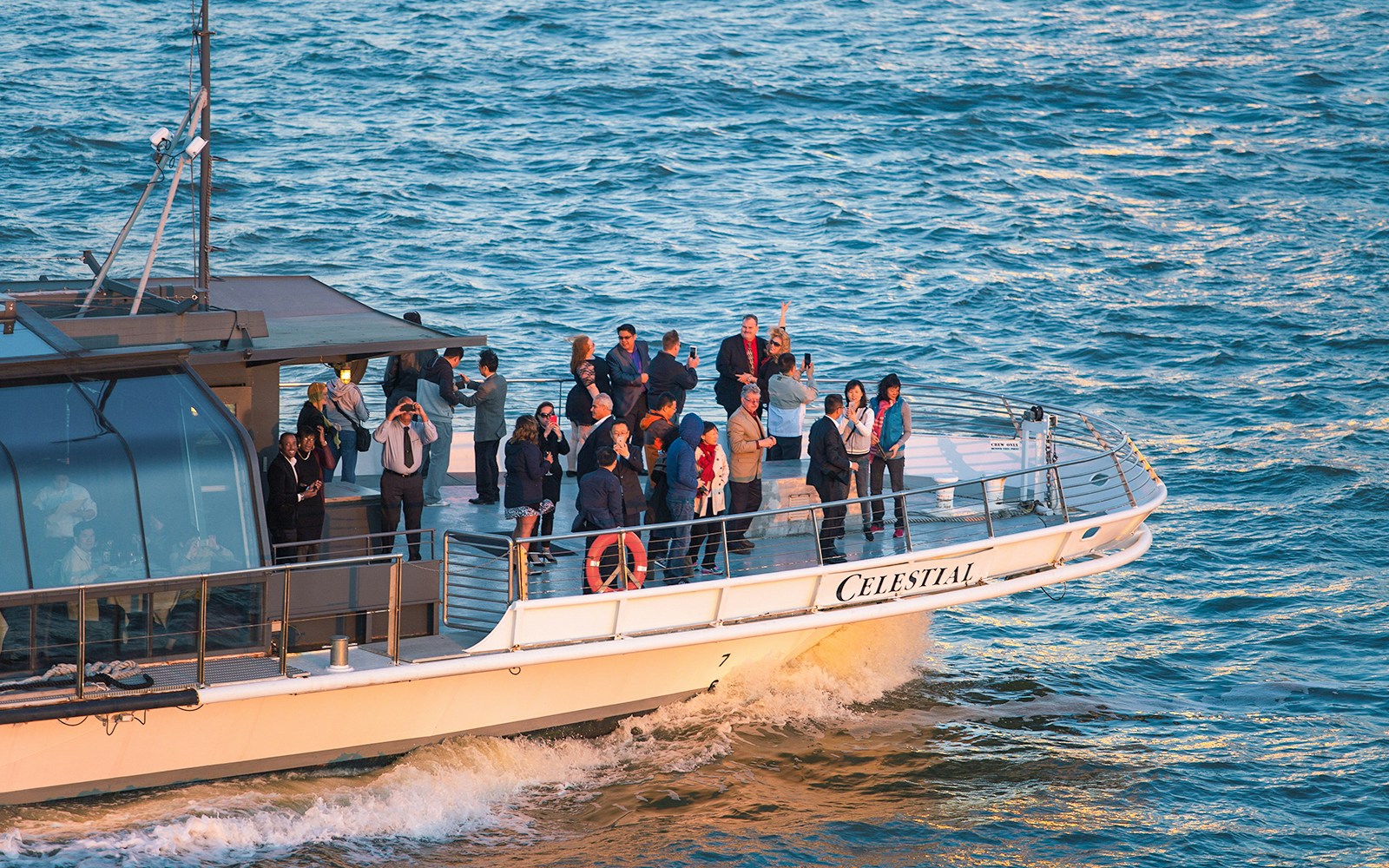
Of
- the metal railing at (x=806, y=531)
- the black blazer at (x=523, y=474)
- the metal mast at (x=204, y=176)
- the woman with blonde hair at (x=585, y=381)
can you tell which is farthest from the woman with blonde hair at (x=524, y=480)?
the metal mast at (x=204, y=176)

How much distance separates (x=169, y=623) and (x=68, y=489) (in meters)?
1.37

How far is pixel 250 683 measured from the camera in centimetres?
1195

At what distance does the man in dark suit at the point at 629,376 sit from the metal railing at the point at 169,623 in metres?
4.55

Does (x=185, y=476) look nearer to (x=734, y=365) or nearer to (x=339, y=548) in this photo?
(x=339, y=548)

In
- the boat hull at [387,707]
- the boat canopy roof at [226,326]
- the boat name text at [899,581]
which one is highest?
the boat canopy roof at [226,326]

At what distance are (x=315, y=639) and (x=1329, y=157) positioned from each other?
39.5 meters

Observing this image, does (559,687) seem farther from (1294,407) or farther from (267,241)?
(267,241)

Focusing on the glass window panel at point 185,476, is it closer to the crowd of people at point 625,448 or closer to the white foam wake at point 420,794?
the crowd of people at point 625,448

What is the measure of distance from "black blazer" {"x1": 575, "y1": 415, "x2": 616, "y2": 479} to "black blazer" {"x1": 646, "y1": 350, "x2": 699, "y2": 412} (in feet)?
7.40

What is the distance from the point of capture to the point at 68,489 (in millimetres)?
11781

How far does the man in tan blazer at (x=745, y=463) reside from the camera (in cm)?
1435

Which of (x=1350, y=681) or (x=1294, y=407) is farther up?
(x=1294, y=407)

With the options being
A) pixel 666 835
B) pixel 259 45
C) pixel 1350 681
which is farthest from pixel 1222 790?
pixel 259 45

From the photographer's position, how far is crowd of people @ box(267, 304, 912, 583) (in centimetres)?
1355
